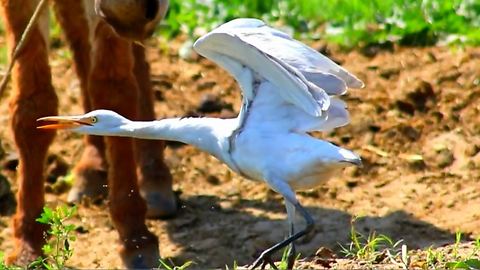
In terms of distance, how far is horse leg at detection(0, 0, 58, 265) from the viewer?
21.6 feet

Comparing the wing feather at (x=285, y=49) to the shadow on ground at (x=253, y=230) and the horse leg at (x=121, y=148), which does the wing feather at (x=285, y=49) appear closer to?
the horse leg at (x=121, y=148)

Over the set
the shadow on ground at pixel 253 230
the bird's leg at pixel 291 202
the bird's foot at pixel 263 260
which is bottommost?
the shadow on ground at pixel 253 230

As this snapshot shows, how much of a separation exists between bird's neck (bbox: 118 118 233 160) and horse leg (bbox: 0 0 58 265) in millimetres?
1338

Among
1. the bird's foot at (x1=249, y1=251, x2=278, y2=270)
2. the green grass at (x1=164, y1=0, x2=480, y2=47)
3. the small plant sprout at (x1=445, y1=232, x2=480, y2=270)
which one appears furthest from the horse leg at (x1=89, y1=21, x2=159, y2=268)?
the green grass at (x1=164, y1=0, x2=480, y2=47)

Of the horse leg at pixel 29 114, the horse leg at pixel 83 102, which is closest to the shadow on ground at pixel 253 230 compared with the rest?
the horse leg at pixel 83 102

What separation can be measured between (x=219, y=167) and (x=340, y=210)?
0.93 metres

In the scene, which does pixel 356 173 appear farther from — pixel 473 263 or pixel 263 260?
pixel 263 260

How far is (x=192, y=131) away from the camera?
209 inches

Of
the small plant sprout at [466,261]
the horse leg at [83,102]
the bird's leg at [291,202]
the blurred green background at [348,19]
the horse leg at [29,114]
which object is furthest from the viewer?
the blurred green background at [348,19]

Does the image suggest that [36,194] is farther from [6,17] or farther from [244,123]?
[244,123]

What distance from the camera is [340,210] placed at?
709 centimetres

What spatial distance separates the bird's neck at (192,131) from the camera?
5.25 meters

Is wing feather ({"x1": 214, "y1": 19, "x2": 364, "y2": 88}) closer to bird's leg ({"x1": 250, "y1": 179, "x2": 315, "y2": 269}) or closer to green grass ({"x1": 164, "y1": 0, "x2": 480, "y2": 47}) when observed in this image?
bird's leg ({"x1": 250, "y1": 179, "x2": 315, "y2": 269})

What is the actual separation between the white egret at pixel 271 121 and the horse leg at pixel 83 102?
2.12 meters
